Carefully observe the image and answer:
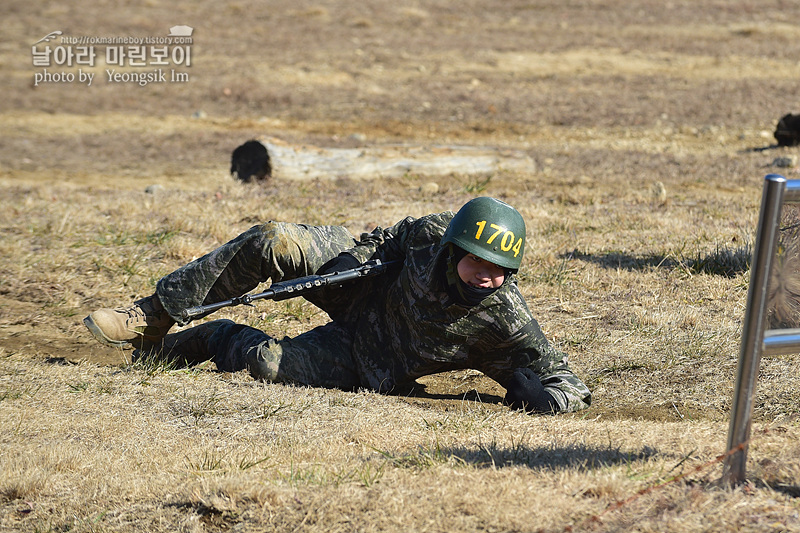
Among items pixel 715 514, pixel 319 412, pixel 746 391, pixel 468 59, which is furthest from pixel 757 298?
pixel 468 59

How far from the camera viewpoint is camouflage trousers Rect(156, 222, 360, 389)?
5.15 m

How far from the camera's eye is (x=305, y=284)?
497 cm

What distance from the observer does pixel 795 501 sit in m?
3.14

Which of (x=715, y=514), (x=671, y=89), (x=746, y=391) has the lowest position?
(x=715, y=514)

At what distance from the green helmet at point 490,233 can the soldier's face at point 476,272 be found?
3.5 inches

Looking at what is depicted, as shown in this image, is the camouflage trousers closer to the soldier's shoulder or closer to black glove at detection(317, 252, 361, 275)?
black glove at detection(317, 252, 361, 275)

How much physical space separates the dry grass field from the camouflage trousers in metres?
0.25

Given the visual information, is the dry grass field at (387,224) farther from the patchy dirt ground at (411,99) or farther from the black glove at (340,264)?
the black glove at (340,264)

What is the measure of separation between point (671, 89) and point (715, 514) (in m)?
16.6

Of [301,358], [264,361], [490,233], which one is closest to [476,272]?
[490,233]

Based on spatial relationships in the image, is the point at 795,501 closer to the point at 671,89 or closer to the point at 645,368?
the point at 645,368

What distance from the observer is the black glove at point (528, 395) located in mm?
4605

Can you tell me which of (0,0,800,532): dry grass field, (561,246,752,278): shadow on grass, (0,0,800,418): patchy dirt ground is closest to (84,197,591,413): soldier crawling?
(0,0,800,532): dry grass field

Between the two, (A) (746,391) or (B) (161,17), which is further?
(B) (161,17)
